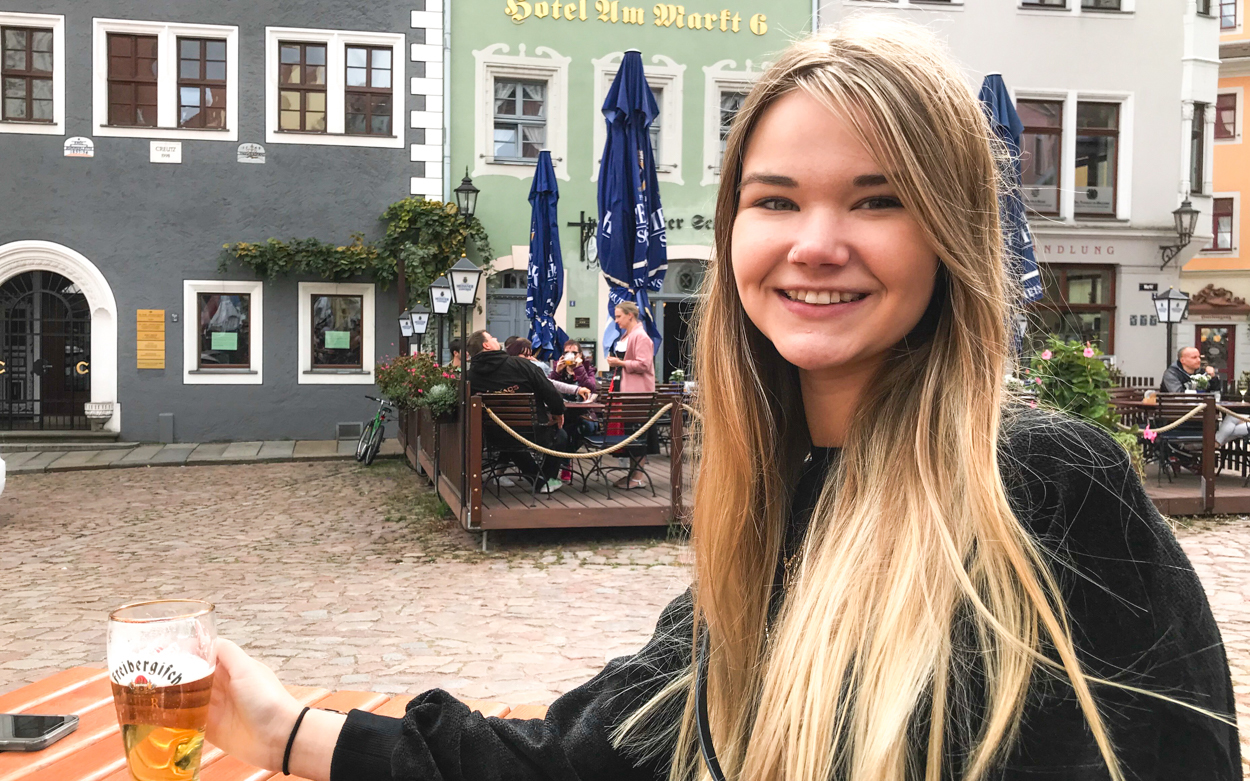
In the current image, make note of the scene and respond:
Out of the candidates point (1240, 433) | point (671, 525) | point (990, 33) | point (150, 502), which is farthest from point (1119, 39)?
point (150, 502)

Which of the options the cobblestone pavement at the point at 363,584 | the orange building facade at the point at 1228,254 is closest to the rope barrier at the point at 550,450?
the cobblestone pavement at the point at 363,584

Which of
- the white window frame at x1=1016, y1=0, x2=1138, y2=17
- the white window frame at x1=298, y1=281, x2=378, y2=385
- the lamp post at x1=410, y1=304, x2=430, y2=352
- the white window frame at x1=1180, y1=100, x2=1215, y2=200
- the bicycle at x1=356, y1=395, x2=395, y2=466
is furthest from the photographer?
the white window frame at x1=1180, y1=100, x2=1215, y2=200

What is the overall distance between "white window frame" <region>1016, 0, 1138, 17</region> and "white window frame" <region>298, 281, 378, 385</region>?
492 inches

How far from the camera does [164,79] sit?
1631 cm

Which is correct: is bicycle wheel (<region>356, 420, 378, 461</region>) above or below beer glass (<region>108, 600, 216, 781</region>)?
below

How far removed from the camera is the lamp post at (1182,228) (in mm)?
18641

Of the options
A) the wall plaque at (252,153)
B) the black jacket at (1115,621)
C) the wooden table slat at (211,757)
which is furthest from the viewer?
the wall plaque at (252,153)

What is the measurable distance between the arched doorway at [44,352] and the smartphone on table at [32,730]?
648 inches

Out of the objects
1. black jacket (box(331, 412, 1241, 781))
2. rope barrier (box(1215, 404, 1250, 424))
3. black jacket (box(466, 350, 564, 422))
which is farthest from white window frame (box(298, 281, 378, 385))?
black jacket (box(331, 412, 1241, 781))

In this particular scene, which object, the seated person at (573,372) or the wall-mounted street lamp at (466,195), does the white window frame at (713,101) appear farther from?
the seated person at (573,372)

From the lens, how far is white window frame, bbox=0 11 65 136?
15953mm

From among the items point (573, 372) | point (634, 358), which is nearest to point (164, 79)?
point (573, 372)

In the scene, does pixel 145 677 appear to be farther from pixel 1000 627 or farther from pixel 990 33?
pixel 990 33

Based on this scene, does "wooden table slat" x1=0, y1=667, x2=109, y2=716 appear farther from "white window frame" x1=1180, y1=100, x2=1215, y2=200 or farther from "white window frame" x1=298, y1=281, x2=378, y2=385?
"white window frame" x1=1180, y1=100, x2=1215, y2=200
